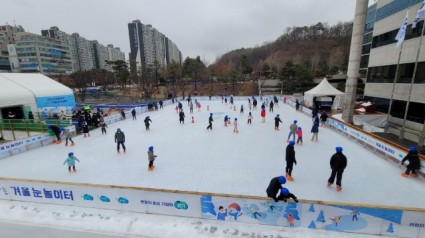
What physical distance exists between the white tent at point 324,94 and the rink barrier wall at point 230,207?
22.0 m

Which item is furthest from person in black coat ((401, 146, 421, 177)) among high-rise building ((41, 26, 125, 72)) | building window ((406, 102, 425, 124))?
high-rise building ((41, 26, 125, 72))

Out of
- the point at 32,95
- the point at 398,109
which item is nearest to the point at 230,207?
the point at 398,109

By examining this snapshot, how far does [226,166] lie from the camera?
8758mm

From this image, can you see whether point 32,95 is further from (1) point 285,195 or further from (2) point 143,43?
(2) point 143,43

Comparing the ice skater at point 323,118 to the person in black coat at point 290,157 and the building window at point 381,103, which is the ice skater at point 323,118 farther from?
the building window at point 381,103

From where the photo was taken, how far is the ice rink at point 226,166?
6.80m

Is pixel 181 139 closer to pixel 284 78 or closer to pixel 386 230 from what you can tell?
pixel 386 230

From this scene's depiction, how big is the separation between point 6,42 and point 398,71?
390ft

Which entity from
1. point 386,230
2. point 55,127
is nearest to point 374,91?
point 386,230

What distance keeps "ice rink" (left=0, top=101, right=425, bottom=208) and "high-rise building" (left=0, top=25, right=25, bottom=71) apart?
8387 cm

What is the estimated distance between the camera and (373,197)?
6.38 m

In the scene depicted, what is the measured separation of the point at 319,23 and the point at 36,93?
115007mm

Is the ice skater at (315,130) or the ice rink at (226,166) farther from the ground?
the ice skater at (315,130)

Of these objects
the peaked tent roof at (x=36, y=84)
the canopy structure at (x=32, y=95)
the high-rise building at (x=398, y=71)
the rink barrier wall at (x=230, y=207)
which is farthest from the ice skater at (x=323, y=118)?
the peaked tent roof at (x=36, y=84)
